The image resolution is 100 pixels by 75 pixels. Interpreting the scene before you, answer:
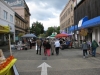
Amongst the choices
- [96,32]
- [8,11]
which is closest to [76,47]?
[96,32]

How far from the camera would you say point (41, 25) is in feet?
304

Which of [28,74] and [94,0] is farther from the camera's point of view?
[94,0]

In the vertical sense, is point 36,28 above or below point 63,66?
above

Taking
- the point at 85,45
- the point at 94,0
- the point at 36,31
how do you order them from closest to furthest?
the point at 85,45 < the point at 94,0 < the point at 36,31

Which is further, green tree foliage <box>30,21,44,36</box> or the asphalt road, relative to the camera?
green tree foliage <box>30,21,44,36</box>

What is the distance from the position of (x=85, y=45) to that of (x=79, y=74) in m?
7.08

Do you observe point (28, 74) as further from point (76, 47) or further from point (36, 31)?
point (36, 31)

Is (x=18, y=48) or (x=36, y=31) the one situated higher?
(x=36, y=31)

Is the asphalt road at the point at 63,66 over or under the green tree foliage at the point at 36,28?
under

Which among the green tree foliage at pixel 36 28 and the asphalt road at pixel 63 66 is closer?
the asphalt road at pixel 63 66

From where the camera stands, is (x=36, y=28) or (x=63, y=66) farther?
(x=36, y=28)

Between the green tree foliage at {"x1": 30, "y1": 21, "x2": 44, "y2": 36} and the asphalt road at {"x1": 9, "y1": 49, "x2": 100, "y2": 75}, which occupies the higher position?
the green tree foliage at {"x1": 30, "y1": 21, "x2": 44, "y2": 36}

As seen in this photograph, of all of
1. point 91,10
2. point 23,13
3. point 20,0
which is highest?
point 20,0

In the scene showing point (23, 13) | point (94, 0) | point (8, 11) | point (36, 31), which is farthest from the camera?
point (36, 31)
